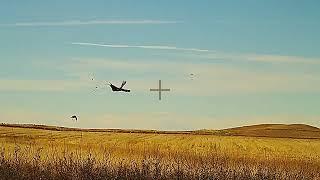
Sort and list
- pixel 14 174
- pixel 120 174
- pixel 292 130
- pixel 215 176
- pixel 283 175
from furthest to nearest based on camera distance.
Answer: pixel 292 130 < pixel 283 175 < pixel 215 176 < pixel 120 174 < pixel 14 174

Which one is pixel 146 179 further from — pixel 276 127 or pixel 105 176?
pixel 276 127

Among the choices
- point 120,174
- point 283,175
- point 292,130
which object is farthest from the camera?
point 292,130

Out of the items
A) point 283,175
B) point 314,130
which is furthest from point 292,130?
point 283,175

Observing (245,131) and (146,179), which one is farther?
(245,131)

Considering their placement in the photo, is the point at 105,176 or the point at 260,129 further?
the point at 260,129

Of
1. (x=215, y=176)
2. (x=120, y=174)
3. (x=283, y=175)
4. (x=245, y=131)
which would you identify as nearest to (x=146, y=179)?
(x=120, y=174)

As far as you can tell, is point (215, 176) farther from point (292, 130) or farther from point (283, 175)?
point (292, 130)

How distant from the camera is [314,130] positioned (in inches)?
4291

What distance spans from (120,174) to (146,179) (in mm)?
899

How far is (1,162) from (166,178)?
17.3 feet

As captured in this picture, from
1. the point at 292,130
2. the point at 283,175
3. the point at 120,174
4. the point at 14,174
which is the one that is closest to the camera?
the point at 14,174

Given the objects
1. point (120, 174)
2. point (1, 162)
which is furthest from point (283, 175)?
point (1, 162)

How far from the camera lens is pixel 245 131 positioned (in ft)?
351

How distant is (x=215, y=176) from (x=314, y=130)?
90012mm
